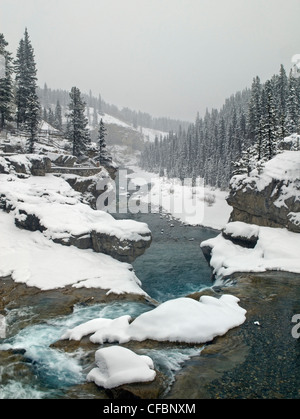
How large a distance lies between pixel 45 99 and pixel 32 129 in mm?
173849

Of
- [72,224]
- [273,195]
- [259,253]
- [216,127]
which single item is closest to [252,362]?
[259,253]

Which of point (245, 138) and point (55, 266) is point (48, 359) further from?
point (245, 138)

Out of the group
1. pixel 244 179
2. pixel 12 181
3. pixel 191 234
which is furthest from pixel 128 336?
pixel 191 234

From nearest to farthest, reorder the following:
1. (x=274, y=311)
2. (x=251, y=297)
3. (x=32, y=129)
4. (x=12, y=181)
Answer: (x=274, y=311) < (x=251, y=297) < (x=12, y=181) < (x=32, y=129)

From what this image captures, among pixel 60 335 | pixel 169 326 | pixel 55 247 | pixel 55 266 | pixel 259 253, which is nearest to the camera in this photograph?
pixel 169 326

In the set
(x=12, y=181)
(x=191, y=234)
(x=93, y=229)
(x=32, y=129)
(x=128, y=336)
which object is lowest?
(x=191, y=234)

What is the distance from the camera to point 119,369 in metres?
8.53

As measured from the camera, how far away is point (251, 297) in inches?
690

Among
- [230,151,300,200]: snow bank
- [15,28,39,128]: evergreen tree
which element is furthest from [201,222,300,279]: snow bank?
[15,28,39,128]: evergreen tree

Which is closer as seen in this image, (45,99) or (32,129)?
(32,129)

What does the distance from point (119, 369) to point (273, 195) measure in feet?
88.3

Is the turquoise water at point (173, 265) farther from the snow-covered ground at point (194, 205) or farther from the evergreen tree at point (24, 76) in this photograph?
the evergreen tree at point (24, 76)

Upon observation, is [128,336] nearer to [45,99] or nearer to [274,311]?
[274,311]

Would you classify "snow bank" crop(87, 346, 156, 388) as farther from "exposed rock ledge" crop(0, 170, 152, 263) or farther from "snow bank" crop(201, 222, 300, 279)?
"snow bank" crop(201, 222, 300, 279)
